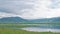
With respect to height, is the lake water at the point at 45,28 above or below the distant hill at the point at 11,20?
below

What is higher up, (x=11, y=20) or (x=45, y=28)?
(x=11, y=20)

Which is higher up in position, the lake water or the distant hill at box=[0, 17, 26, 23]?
the distant hill at box=[0, 17, 26, 23]

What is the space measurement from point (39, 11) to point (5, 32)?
2.54 feet

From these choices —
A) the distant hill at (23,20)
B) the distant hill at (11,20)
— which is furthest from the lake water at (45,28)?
the distant hill at (11,20)

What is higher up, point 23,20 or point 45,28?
point 23,20

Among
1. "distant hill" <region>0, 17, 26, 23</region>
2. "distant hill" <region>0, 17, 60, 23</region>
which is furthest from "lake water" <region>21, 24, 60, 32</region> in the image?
"distant hill" <region>0, 17, 26, 23</region>

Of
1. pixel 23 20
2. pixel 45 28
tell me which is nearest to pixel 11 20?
pixel 23 20

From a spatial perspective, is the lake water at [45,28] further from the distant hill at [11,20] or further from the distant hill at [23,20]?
the distant hill at [11,20]

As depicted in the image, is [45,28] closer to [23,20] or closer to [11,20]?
[23,20]

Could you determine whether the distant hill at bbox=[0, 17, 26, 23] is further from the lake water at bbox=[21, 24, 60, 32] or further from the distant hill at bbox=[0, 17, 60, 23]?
the lake water at bbox=[21, 24, 60, 32]

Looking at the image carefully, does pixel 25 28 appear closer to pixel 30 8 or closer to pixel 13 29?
pixel 13 29

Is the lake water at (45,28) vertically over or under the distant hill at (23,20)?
under

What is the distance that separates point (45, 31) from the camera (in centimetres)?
134

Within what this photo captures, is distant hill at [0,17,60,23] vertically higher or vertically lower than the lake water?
higher
